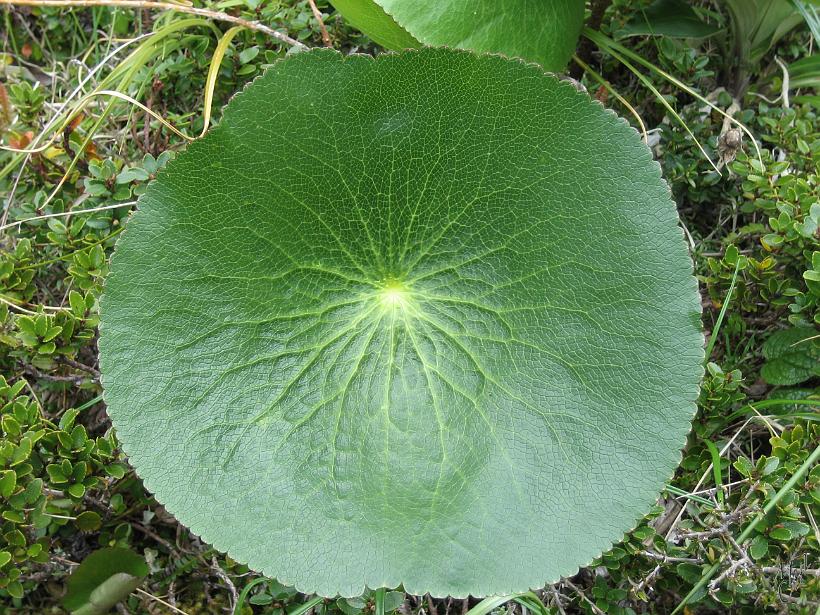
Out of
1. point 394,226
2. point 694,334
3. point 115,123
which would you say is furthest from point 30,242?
point 694,334

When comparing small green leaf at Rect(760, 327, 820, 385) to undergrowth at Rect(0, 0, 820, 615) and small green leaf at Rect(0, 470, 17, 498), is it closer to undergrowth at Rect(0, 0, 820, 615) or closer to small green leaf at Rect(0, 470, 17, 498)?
undergrowth at Rect(0, 0, 820, 615)

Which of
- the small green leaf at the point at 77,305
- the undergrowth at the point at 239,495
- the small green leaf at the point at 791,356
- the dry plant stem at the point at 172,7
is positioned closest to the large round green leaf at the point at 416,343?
the undergrowth at the point at 239,495

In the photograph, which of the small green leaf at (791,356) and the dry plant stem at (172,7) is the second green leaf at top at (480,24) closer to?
the dry plant stem at (172,7)

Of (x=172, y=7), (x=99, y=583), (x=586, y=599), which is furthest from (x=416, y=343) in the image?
(x=172, y=7)

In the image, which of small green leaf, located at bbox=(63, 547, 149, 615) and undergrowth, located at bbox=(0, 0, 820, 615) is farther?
small green leaf, located at bbox=(63, 547, 149, 615)

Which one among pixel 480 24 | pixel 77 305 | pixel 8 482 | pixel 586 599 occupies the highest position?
pixel 480 24

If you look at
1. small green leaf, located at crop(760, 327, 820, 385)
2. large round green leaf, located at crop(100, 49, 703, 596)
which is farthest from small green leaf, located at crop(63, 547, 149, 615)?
small green leaf, located at crop(760, 327, 820, 385)

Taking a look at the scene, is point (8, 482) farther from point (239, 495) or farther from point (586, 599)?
point (586, 599)
